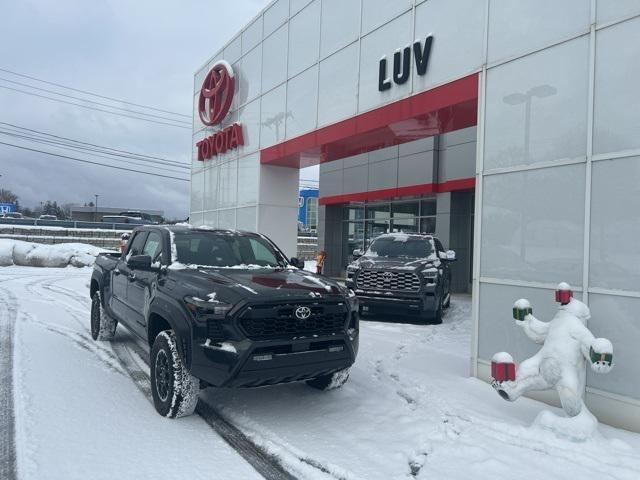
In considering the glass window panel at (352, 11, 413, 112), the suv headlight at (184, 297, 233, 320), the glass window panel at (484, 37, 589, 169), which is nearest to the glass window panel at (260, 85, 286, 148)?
the glass window panel at (352, 11, 413, 112)

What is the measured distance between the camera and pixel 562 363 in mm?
4352

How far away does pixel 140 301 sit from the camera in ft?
18.2

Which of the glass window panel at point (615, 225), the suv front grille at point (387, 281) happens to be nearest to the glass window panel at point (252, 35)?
the suv front grille at point (387, 281)

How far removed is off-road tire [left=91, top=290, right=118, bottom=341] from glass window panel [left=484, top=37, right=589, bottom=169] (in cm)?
577

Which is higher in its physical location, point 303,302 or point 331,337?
point 303,302

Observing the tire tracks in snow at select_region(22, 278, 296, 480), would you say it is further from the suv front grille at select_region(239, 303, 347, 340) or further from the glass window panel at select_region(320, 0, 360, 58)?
the glass window panel at select_region(320, 0, 360, 58)

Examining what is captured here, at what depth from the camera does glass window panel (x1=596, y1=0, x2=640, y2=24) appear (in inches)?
188

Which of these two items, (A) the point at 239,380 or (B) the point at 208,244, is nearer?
(A) the point at 239,380

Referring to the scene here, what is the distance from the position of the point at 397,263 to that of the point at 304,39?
18.7ft

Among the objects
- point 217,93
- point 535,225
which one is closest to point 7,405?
point 535,225

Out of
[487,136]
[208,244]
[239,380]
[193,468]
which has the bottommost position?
[193,468]

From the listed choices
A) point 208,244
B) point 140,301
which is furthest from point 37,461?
point 208,244

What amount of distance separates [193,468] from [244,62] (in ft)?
42.7

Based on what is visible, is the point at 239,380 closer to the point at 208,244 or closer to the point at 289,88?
the point at 208,244
